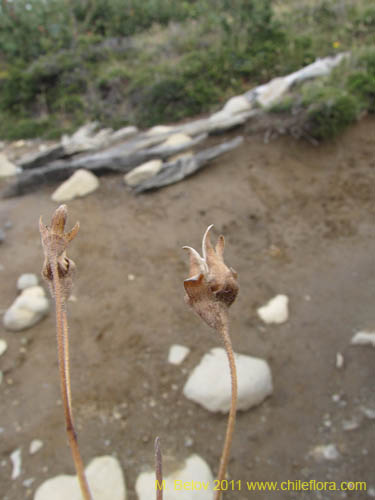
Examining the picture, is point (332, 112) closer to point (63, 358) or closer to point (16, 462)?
point (16, 462)

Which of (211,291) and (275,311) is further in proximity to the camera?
(275,311)

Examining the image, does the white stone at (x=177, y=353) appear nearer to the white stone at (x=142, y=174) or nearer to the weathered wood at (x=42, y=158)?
the white stone at (x=142, y=174)

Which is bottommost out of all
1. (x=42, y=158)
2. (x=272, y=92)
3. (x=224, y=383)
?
(x=224, y=383)

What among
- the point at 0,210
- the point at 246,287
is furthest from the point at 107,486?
the point at 0,210

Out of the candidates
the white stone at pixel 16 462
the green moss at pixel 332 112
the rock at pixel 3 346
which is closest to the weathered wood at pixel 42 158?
the rock at pixel 3 346

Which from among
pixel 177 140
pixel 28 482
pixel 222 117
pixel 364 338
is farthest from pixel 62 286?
pixel 222 117

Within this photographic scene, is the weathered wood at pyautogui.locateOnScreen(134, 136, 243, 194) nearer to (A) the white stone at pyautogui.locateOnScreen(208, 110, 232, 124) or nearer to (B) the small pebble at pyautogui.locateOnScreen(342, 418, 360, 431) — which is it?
(A) the white stone at pyautogui.locateOnScreen(208, 110, 232, 124)

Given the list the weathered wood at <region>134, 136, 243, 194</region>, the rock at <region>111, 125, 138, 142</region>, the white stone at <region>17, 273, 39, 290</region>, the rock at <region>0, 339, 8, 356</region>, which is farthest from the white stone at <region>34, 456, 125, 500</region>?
the rock at <region>111, 125, 138, 142</region>
